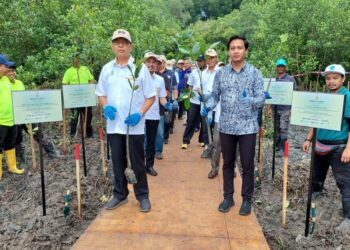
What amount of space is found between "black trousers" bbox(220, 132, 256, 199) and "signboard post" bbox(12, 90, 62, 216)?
1.95 meters

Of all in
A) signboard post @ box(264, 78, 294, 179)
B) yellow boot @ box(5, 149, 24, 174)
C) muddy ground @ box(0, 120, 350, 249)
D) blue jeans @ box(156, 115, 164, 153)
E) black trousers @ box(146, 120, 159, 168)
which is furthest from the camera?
blue jeans @ box(156, 115, 164, 153)

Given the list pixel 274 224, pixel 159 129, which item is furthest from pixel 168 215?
pixel 159 129

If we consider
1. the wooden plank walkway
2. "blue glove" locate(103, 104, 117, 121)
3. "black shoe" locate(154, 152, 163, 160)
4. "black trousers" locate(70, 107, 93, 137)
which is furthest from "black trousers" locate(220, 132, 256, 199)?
"black trousers" locate(70, 107, 93, 137)

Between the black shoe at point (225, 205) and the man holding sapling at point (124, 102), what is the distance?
2.75 feet

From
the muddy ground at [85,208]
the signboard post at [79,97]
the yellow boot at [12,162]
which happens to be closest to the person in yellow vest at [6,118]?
the yellow boot at [12,162]

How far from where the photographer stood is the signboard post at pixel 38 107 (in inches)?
147

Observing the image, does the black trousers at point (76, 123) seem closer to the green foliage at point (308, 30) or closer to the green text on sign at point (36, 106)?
the green text on sign at point (36, 106)

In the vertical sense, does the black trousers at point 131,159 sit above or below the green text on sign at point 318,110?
below

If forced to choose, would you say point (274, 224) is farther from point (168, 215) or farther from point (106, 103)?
point (106, 103)

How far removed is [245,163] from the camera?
383cm

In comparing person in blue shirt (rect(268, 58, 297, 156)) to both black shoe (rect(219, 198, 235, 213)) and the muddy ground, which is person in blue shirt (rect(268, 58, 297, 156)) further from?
black shoe (rect(219, 198, 235, 213))

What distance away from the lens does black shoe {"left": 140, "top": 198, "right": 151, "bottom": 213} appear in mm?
3973

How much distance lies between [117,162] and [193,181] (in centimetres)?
149

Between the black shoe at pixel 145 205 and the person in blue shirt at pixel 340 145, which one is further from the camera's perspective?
the black shoe at pixel 145 205
